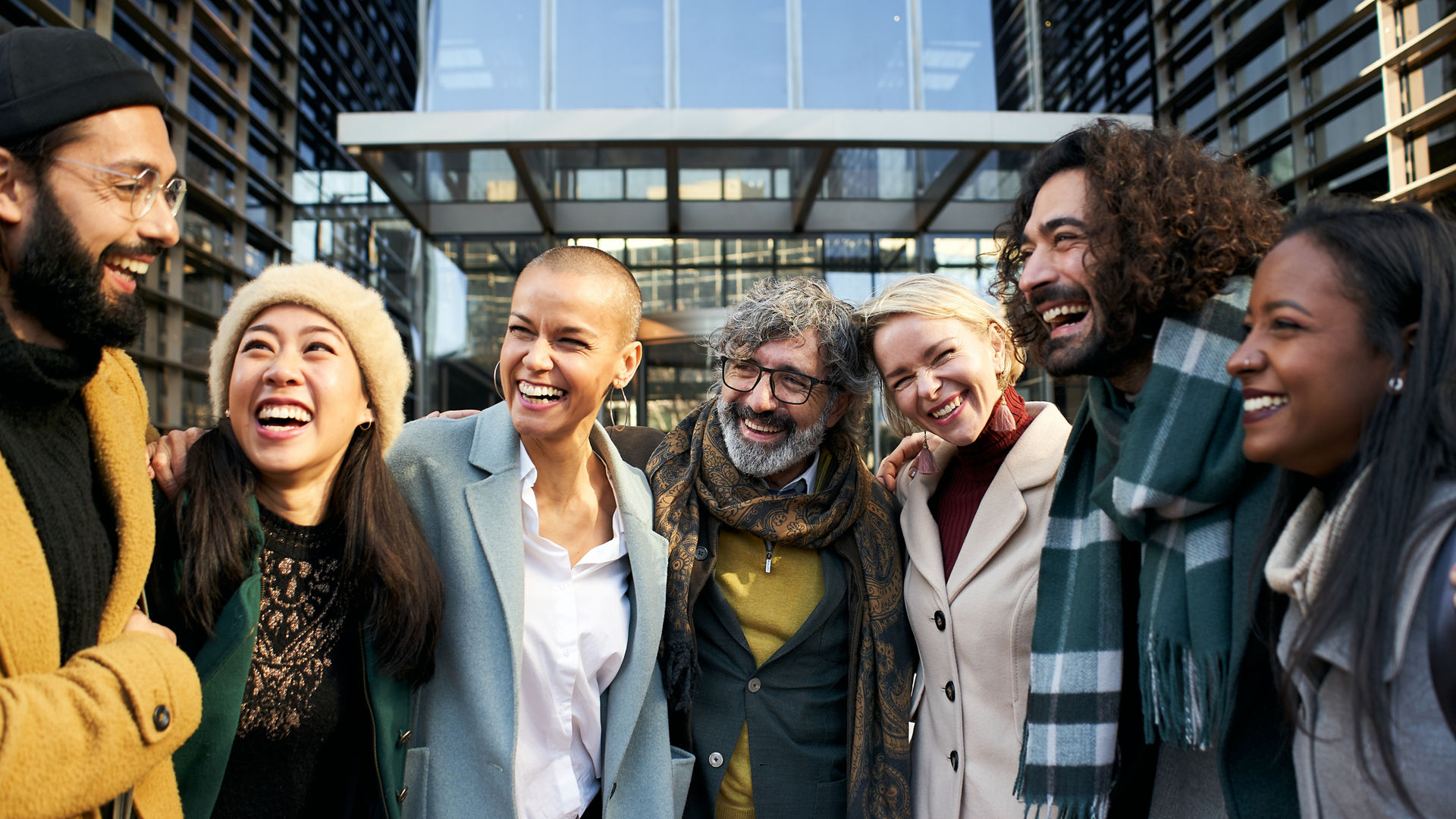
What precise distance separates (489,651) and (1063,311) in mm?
1844

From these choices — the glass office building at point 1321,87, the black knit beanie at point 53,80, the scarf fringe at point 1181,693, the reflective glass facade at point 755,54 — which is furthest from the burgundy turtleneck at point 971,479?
the glass office building at point 1321,87

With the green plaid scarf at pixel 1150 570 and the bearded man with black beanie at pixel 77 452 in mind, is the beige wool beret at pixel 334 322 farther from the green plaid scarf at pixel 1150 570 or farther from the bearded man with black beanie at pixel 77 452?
the green plaid scarf at pixel 1150 570

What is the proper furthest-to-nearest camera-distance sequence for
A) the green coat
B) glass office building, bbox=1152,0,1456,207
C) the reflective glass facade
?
glass office building, bbox=1152,0,1456,207 → the reflective glass facade → the green coat

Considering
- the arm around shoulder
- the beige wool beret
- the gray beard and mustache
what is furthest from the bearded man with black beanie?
the gray beard and mustache

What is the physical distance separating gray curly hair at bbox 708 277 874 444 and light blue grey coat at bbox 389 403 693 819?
77cm

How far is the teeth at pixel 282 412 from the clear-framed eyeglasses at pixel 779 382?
146cm

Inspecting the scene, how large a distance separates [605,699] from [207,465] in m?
1.29

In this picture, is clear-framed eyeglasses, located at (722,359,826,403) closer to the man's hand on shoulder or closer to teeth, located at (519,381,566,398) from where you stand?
teeth, located at (519,381,566,398)

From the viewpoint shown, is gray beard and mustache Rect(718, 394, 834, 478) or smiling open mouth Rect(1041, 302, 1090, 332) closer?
smiling open mouth Rect(1041, 302, 1090, 332)

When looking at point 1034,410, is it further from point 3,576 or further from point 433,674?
point 3,576

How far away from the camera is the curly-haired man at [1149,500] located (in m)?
1.58

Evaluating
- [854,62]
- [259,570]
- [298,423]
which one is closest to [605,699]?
[259,570]

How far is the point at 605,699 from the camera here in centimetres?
234

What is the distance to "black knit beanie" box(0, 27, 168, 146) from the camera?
1282 millimetres
